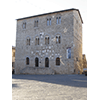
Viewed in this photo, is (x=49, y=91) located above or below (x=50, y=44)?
below

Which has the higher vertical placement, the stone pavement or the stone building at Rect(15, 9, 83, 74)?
the stone building at Rect(15, 9, 83, 74)

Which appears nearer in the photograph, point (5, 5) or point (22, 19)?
point (5, 5)

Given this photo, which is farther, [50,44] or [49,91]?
[50,44]

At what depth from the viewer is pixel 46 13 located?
17938 mm

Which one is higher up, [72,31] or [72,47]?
[72,31]

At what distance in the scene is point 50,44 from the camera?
17.4m

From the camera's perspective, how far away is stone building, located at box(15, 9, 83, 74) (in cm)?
1634

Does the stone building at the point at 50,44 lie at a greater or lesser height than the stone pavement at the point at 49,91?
greater

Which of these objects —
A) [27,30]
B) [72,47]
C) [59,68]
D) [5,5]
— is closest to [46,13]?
[27,30]

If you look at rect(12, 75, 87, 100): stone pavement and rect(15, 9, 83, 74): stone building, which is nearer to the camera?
rect(12, 75, 87, 100): stone pavement

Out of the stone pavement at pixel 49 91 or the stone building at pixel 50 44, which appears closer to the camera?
the stone pavement at pixel 49 91

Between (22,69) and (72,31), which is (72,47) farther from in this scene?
(22,69)

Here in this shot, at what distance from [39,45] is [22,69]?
4.85 metres

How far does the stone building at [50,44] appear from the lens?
16344 millimetres
